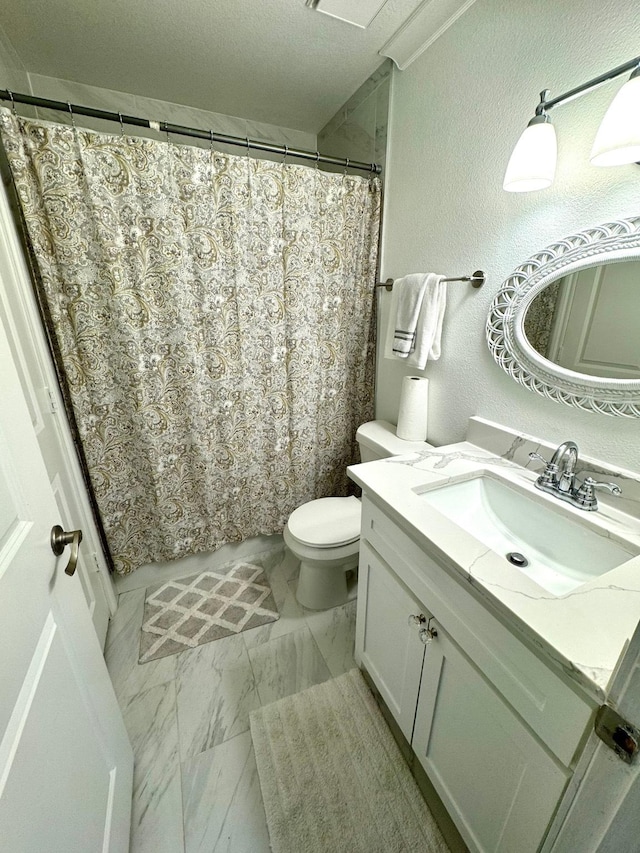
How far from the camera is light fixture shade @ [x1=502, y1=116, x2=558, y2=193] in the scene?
2.85 feet

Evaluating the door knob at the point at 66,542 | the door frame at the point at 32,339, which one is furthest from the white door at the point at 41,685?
the door frame at the point at 32,339

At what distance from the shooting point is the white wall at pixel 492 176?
0.88 m

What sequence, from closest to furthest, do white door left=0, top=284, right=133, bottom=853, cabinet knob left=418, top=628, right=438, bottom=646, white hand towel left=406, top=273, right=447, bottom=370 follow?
white door left=0, top=284, right=133, bottom=853, cabinet knob left=418, top=628, right=438, bottom=646, white hand towel left=406, top=273, right=447, bottom=370

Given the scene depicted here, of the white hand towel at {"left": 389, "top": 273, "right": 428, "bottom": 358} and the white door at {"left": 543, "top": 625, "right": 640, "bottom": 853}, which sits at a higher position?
the white hand towel at {"left": 389, "top": 273, "right": 428, "bottom": 358}

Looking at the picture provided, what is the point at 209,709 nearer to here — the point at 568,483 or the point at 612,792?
the point at 612,792

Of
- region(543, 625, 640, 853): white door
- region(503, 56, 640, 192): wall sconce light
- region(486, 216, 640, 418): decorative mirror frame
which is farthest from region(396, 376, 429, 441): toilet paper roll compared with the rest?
region(543, 625, 640, 853): white door

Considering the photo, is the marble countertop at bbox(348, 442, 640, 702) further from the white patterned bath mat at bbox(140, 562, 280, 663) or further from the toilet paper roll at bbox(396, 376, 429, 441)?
the white patterned bath mat at bbox(140, 562, 280, 663)

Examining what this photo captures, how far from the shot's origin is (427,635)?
0.84 meters

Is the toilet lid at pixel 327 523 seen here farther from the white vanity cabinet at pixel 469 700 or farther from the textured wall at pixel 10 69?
the textured wall at pixel 10 69

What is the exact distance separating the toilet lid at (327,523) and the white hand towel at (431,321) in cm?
73

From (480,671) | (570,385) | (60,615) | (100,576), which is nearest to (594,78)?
(570,385)

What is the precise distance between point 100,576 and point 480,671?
1.53m

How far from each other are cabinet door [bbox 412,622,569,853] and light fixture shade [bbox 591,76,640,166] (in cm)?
111

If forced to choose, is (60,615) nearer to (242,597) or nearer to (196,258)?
(242,597)
